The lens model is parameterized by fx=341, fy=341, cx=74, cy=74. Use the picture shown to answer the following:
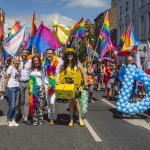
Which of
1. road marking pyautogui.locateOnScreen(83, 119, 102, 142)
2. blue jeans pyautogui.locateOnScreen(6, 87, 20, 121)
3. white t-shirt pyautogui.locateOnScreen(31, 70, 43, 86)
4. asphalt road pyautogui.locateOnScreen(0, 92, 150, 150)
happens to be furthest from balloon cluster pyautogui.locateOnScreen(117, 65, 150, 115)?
blue jeans pyautogui.locateOnScreen(6, 87, 20, 121)

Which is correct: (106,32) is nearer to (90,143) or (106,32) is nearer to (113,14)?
(90,143)

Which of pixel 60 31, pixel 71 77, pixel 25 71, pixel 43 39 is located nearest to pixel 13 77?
pixel 25 71

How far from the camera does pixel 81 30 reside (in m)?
14.2

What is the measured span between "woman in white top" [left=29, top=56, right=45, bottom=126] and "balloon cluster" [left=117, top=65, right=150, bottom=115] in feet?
7.39

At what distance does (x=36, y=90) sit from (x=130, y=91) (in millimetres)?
2706

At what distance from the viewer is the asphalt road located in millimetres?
6043

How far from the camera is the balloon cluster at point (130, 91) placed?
8828 mm

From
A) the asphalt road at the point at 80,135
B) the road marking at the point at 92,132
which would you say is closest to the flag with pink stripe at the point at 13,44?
the asphalt road at the point at 80,135

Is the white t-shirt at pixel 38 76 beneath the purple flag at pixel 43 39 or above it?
beneath

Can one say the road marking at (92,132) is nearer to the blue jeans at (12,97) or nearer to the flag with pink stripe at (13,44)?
the blue jeans at (12,97)

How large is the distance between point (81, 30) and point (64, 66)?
6657 mm

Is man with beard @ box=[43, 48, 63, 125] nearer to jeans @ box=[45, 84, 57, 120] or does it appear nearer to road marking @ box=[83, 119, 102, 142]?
jeans @ box=[45, 84, 57, 120]

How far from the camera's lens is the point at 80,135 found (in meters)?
6.89

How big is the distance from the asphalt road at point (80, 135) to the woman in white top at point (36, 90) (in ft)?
1.00
